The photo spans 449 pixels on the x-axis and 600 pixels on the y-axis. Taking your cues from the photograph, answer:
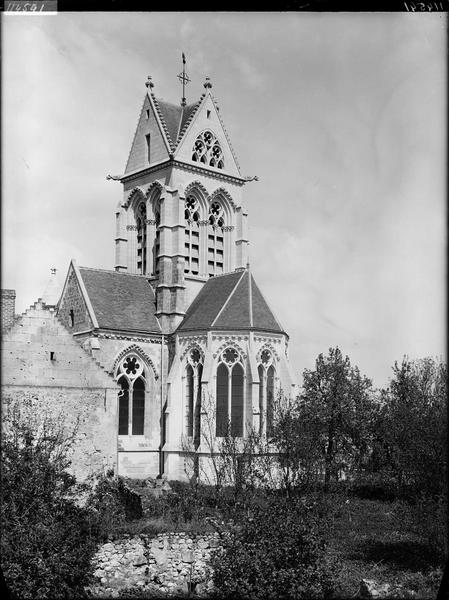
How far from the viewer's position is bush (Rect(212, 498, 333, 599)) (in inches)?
506

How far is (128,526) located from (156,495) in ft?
32.6

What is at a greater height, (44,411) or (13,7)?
(13,7)

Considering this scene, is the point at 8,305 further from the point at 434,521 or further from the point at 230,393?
the point at 230,393

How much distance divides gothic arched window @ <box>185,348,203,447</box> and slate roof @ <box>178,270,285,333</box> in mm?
1710

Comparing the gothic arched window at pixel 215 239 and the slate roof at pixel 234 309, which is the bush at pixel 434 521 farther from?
the gothic arched window at pixel 215 239

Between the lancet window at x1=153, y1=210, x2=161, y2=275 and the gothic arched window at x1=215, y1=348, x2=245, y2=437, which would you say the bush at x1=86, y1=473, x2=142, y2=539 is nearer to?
the gothic arched window at x1=215, y1=348, x2=245, y2=437

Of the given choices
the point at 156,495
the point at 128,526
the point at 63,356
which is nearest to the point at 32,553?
the point at 128,526

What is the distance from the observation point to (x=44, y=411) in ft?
61.2

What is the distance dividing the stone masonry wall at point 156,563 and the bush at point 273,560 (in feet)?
5.29

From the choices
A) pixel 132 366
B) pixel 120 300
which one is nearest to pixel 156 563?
pixel 132 366

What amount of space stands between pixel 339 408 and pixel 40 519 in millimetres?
18434

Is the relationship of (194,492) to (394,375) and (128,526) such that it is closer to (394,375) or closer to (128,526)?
(128,526)

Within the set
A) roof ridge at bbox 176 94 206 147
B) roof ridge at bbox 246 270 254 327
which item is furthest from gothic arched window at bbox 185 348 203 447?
roof ridge at bbox 176 94 206 147

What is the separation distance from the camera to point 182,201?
41656mm
